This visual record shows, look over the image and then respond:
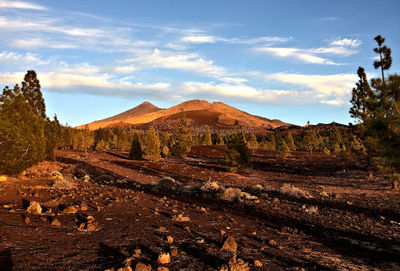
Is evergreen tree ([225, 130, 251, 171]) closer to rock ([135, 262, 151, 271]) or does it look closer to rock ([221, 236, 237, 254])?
rock ([221, 236, 237, 254])

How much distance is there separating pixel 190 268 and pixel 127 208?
6.04 metres

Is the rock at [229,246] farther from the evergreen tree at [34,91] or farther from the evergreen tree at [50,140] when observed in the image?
the evergreen tree at [34,91]

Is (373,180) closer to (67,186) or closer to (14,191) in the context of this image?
(67,186)

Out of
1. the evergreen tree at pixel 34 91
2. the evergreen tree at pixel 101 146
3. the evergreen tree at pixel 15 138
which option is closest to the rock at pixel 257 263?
the evergreen tree at pixel 15 138

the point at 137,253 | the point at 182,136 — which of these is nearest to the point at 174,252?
the point at 137,253

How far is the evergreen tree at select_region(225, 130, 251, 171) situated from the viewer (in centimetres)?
3891

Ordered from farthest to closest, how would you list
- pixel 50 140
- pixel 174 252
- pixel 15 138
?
pixel 50 140 → pixel 15 138 → pixel 174 252

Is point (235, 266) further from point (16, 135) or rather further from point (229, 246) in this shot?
point (16, 135)

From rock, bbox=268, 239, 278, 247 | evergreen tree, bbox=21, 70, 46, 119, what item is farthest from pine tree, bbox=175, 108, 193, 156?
rock, bbox=268, 239, 278, 247

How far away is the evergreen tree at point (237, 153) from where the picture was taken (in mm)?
38906

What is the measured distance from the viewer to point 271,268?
18.2ft

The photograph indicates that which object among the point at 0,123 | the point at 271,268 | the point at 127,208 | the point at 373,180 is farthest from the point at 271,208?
the point at 373,180

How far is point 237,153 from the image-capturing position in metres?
39.1

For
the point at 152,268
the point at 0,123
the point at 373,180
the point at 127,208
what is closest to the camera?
the point at 152,268
